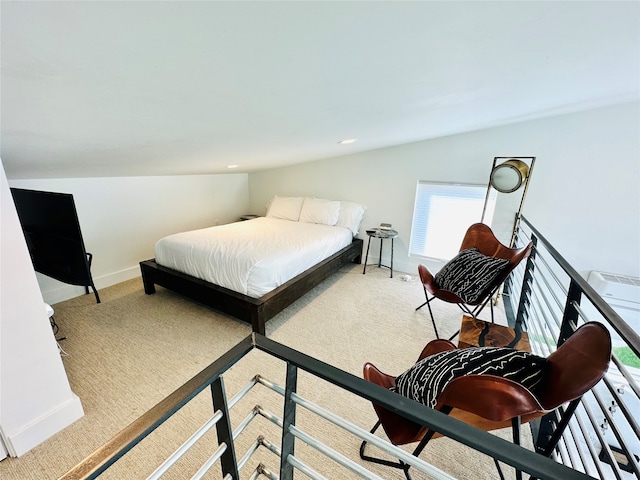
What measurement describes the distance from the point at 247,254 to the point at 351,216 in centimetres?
181

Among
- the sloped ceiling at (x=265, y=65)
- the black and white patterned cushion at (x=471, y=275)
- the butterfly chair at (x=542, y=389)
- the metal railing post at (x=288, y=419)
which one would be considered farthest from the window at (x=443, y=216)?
the metal railing post at (x=288, y=419)

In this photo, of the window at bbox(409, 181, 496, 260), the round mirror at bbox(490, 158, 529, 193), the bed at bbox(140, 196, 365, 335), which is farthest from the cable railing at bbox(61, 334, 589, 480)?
the window at bbox(409, 181, 496, 260)

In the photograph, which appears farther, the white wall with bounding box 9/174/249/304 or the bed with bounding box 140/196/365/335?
the white wall with bounding box 9/174/249/304

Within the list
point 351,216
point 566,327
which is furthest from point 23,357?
point 351,216

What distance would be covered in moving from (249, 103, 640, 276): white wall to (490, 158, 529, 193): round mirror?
0.59 metres

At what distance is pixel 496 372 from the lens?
931 millimetres

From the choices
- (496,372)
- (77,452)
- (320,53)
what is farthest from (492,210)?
(77,452)

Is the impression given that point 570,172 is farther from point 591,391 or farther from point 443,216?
point 591,391

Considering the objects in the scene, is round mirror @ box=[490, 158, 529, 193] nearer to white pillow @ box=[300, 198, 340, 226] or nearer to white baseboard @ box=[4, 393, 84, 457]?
white pillow @ box=[300, 198, 340, 226]

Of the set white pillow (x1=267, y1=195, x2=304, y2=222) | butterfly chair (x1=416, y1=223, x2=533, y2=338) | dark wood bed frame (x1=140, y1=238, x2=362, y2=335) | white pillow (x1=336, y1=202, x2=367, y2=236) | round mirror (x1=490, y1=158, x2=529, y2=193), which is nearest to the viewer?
butterfly chair (x1=416, y1=223, x2=533, y2=338)

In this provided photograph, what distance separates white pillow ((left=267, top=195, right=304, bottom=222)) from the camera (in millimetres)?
4043

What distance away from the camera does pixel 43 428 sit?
1.44m

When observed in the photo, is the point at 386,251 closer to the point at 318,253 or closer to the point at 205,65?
the point at 318,253

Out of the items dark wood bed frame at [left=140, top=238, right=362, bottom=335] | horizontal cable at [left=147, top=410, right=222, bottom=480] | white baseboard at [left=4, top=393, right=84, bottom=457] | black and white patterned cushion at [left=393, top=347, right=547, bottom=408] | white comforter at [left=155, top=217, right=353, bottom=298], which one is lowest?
white baseboard at [left=4, top=393, right=84, bottom=457]
